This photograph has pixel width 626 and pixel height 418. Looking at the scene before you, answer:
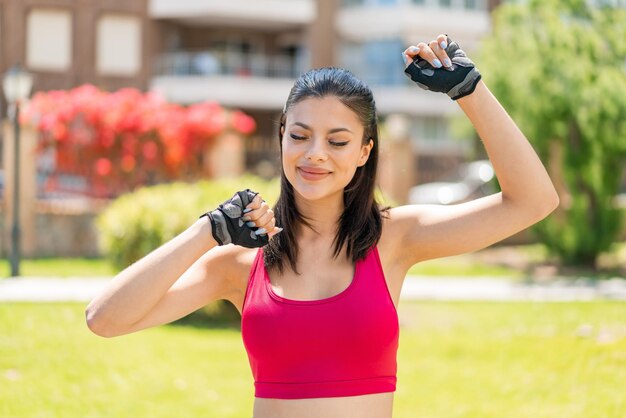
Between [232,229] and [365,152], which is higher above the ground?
[365,152]

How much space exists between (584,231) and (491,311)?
20.1ft

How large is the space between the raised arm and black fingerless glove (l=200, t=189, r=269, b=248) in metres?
0.46

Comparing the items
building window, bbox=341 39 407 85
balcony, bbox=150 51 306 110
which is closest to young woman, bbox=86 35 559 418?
balcony, bbox=150 51 306 110

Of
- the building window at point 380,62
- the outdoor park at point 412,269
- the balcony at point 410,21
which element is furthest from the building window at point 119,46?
the outdoor park at point 412,269

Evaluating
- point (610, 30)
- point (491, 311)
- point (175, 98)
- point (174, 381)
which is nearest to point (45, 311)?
point (174, 381)

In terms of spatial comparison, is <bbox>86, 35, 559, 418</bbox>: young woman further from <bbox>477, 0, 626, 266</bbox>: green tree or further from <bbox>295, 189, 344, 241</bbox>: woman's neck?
<bbox>477, 0, 626, 266</bbox>: green tree

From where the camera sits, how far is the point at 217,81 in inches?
1268

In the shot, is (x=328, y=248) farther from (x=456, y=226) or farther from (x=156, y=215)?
(x=156, y=215)

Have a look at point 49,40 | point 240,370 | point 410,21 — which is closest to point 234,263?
point 240,370

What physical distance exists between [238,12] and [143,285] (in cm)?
3101

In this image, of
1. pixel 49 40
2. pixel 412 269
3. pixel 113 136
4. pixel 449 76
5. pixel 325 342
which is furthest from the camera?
pixel 49 40

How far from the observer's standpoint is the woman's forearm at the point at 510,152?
2781mm

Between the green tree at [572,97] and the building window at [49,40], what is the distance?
58.0 ft

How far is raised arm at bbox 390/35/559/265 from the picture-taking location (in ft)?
9.12
